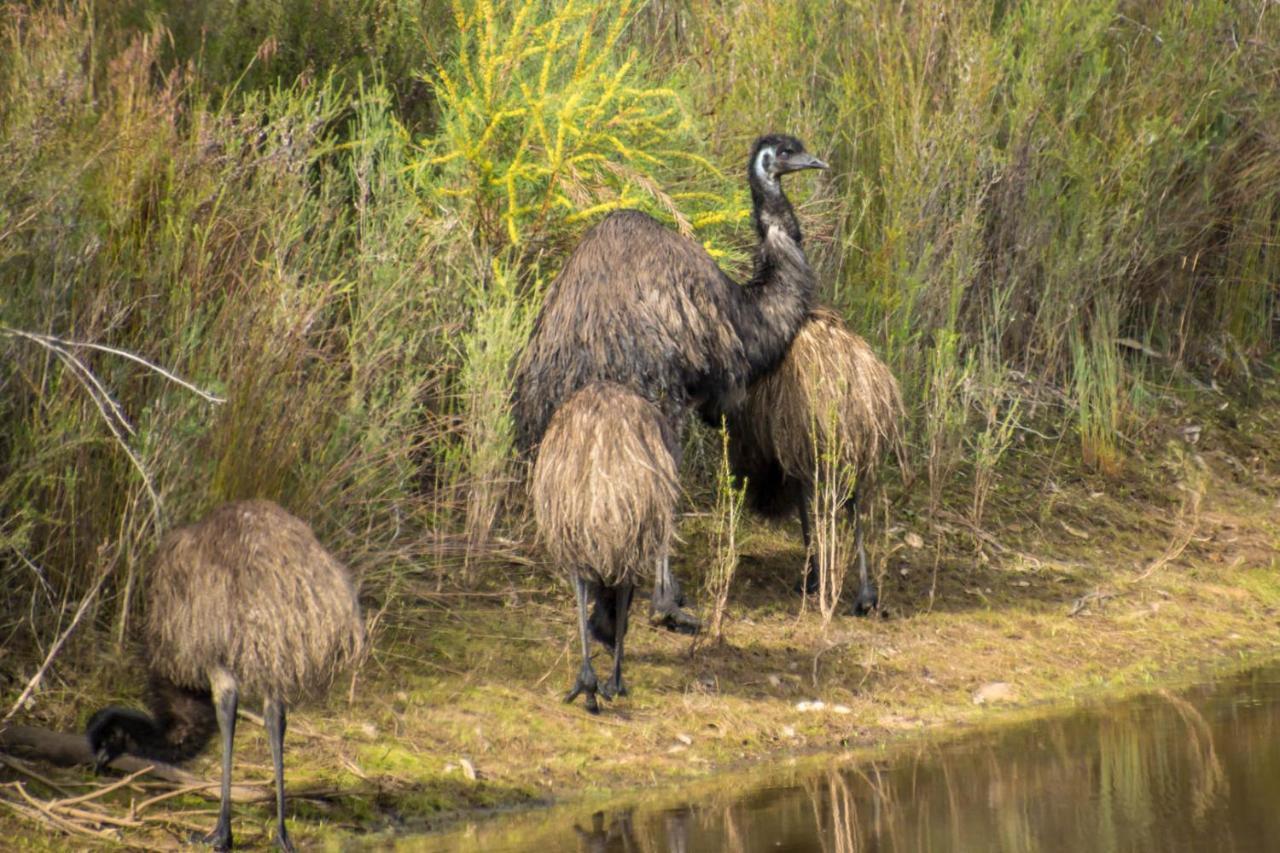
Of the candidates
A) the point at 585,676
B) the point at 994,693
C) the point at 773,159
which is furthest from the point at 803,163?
the point at 585,676

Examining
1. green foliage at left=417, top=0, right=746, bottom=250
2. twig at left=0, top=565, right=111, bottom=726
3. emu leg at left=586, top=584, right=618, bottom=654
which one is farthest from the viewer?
green foliage at left=417, top=0, right=746, bottom=250

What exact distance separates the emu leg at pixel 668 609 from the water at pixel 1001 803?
1161 millimetres

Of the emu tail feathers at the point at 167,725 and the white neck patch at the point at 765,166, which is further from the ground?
the white neck patch at the point at 765,166

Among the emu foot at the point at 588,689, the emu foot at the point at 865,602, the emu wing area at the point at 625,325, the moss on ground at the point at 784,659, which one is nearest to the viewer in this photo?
the moss on ground at the point at 784,659

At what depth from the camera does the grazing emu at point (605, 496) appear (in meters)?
6.37

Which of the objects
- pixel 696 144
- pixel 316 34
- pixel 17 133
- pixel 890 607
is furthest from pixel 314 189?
pixel 890 607

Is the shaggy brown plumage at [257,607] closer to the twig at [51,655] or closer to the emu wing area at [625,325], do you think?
the twig at [51,655]

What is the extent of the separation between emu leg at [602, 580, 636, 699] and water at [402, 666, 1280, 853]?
0.66m

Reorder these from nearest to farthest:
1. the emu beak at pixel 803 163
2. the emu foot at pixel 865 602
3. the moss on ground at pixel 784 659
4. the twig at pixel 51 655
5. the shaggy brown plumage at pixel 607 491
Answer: the twig at pixel 51 655
the moss on ground at pixel 784 659
the shaggy brown plumage at pixel 607 491
the emu foot at pixel 865 602
the emu beak at pixel 803 163

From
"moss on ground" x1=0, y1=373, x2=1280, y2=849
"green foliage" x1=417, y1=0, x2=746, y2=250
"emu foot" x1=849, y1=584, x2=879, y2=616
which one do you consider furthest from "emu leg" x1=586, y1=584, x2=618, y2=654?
"green foliage" x1=417, y1=0, x2=746, y2=250

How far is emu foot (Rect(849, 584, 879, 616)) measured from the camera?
795cm

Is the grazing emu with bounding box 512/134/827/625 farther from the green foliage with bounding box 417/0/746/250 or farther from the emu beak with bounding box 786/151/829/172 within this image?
the emu beak with bounding box 786/151/829/172

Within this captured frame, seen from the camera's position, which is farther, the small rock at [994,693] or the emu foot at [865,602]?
the emu foot at [865,602]

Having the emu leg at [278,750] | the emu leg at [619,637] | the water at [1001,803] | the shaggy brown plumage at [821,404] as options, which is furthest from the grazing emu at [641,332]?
the emu leg at [278,750]
